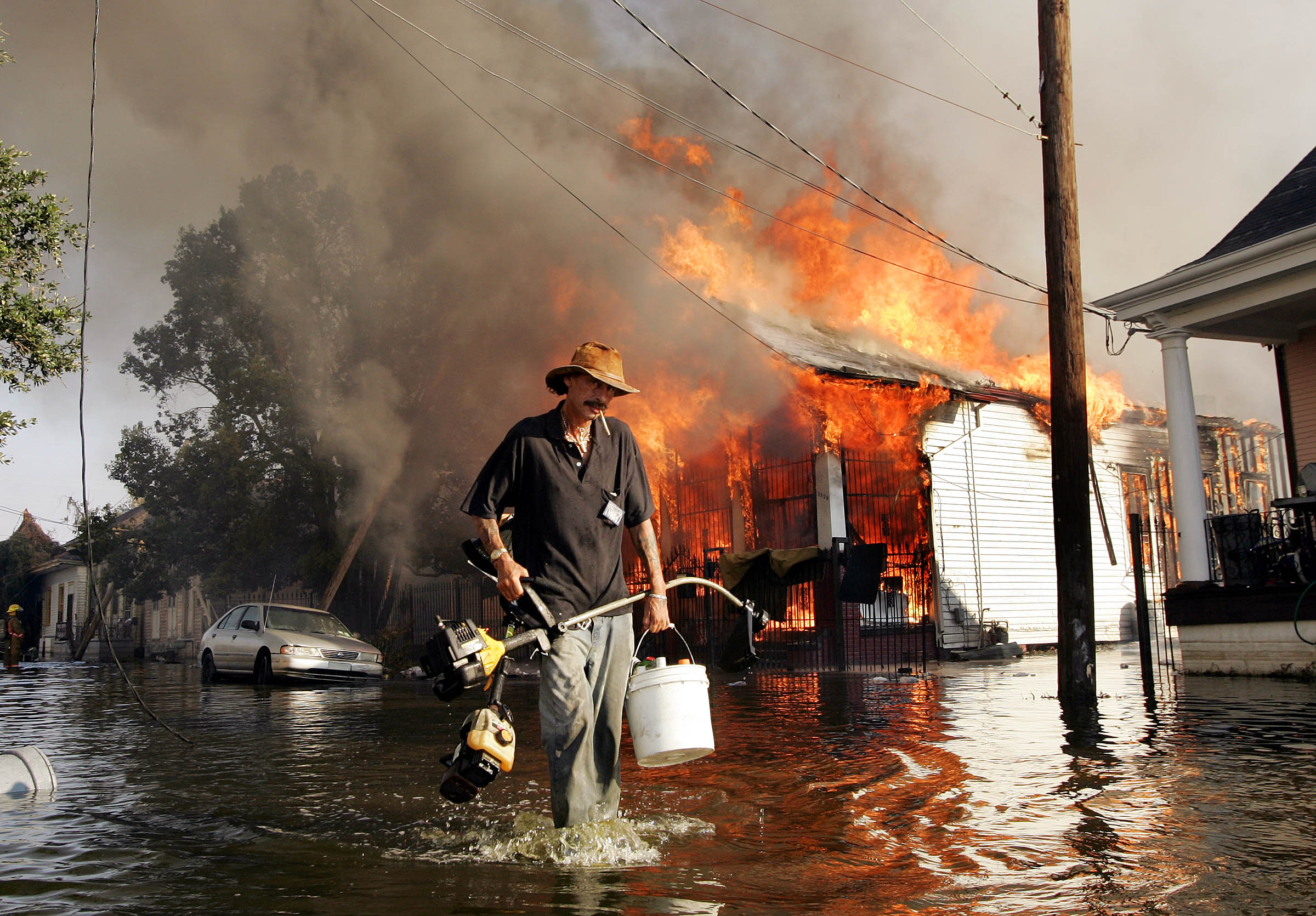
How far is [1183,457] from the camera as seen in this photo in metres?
13.1

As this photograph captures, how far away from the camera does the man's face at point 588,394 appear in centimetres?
437

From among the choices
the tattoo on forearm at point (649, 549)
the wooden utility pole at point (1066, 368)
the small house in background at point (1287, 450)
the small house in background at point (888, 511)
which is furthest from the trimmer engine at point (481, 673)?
the small house in background at point (888, 511)

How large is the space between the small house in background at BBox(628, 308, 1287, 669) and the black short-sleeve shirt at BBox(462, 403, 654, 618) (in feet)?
38.8

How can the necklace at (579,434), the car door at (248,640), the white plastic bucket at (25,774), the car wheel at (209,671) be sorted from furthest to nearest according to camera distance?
the car wheel at (209,671) → the car door at (248,640) → the white plastic bucket at (25,774) → the necklace at (579,434)

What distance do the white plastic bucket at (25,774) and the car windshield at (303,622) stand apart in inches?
448

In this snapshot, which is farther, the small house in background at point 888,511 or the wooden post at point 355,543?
the wooden post at point 355,543

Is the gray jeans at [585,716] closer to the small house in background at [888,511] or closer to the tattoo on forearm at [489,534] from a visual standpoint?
the tattoo on forearm at [489,534]

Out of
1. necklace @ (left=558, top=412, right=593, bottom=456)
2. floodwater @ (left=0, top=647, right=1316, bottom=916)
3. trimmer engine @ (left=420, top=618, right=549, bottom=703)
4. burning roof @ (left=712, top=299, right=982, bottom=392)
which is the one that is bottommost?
floodwater @ (left=0, top=647, right=1316, bottom=916)

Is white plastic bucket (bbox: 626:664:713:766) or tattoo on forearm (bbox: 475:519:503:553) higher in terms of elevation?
tattoo on forearm (bbox: 475:519:503:553)

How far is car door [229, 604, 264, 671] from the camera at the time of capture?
54.2 ft

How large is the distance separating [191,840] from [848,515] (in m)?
15.6

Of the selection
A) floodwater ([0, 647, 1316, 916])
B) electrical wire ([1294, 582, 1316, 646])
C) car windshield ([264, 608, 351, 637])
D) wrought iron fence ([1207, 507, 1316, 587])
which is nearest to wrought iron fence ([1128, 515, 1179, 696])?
wrought iron fence ([1207, 507, 1316, 587])

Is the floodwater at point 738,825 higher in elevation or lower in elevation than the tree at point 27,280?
lower

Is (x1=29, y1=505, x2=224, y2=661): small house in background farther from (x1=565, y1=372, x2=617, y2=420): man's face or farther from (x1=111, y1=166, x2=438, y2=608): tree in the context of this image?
(x1=565, y1=372, x2=617, y2=420): man's face
